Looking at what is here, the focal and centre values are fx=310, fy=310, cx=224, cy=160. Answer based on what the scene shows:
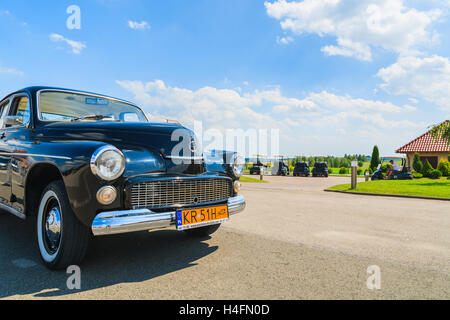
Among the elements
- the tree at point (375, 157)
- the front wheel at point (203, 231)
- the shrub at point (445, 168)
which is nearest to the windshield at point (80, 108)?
the front wheel at point (203, 231)

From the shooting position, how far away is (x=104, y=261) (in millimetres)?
3062

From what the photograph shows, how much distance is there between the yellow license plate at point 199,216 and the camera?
2801 mm

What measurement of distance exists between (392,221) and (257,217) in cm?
245

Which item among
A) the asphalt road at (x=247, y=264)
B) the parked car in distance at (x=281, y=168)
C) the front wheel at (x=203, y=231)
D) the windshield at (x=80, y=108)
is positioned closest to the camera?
the asphalt road at (x=247, y=264)

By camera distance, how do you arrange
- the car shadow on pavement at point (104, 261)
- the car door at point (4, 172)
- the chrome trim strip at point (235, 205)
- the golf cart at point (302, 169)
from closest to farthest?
the car shadow on pavement at point (104, 261) < the chrome trim strip at point (235, 205) < the car door at point (4, 172) < the golf cart at point (302, 169)

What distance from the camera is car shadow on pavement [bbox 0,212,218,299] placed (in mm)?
2504

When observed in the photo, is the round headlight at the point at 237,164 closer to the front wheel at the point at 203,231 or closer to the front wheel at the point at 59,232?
the front wheel at the point at 203,231

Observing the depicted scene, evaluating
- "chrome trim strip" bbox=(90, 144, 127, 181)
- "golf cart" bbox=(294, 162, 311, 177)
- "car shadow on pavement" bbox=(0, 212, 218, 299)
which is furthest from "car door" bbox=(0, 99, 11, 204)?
"golf cart" bbox=(294, 162, 311, 177)

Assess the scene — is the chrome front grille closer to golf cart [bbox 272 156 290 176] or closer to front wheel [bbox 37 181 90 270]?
front wheel [bbox 37 181 90 270]

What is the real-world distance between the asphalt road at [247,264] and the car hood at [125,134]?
45.5 inches

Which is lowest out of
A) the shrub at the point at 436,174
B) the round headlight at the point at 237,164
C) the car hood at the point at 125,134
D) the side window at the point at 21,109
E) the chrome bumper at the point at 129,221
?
the shrub at the point at 436,174

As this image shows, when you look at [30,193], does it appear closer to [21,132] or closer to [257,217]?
[21,132]

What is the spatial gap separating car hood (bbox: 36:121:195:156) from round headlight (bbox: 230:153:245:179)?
73 centimetres
